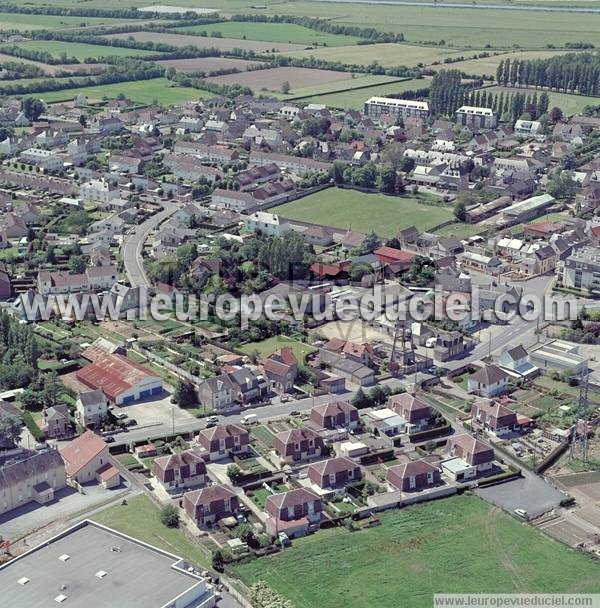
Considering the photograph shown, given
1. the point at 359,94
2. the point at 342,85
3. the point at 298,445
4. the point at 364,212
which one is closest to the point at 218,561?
the point at 298,445

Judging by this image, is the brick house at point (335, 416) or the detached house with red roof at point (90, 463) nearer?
the detached house with red roof at point (90, 463)

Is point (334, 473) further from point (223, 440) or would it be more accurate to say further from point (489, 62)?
point (489, 62)

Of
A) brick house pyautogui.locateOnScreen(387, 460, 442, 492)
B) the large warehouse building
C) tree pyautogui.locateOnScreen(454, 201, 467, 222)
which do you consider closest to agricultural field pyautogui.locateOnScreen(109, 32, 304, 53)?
tree pyautogui.locateOnScreen(454, 201, 467, 222)

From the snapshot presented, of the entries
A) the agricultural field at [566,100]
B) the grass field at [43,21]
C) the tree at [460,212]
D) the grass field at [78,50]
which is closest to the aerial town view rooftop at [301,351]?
the agricultural field at [566,100]

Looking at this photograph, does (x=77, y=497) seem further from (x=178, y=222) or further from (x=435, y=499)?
(x=178, y=222)

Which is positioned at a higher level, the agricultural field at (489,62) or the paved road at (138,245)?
the agricultural field at (489,62)

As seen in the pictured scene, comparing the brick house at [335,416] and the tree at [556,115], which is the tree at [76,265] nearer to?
the brick house at [335,416]

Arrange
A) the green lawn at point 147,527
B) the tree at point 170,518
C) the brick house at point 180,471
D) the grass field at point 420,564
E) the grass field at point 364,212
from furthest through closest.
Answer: the grass field at point 364,212
the brick house at point 180,471
the tree at point 170,518
the green lawn at point 147,527
the grass field at point 420,564
